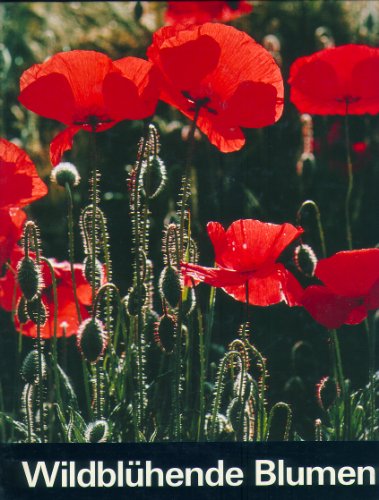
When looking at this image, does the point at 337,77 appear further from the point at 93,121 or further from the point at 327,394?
the point at 327,394

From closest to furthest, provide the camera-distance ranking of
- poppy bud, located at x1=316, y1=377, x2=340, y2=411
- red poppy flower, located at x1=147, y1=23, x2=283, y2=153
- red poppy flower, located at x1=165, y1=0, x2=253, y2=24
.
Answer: red poppy flower, located at x1=147, y1=23, x2=283, y2=153 → poppy bud, located at x1=316, y1=377, x2=340, y2=411 → red poppy flower, located at x1=165, y1=0, x2=253, y2=24

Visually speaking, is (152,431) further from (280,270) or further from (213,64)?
(213,64)

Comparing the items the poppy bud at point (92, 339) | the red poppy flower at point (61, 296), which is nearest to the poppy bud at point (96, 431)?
the poppy bud at point (92, 339)

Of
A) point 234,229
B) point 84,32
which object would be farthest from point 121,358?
point 84,32

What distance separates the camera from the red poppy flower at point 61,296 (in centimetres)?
177

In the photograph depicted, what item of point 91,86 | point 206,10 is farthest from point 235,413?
point 206,10

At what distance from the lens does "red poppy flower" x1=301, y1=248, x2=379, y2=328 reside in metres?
1.61

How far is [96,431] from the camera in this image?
5.25ft

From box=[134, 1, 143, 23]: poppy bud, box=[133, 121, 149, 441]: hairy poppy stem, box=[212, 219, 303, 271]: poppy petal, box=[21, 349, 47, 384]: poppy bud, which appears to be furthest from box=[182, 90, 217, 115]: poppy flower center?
box=[134, 1, 143, 23]: poppy bud

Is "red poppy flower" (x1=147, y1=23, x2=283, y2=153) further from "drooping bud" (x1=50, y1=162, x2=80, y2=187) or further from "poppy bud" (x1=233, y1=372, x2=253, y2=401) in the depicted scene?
"poppy bud" (x1=233, y1=372, x2=253, y2=401)

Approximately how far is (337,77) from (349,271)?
42 centimetres

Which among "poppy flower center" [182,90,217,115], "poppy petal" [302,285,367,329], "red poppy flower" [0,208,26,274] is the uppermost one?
"poppy flower center" [182,90,217,115]

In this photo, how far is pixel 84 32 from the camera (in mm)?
2557

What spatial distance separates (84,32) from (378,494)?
1516mm
